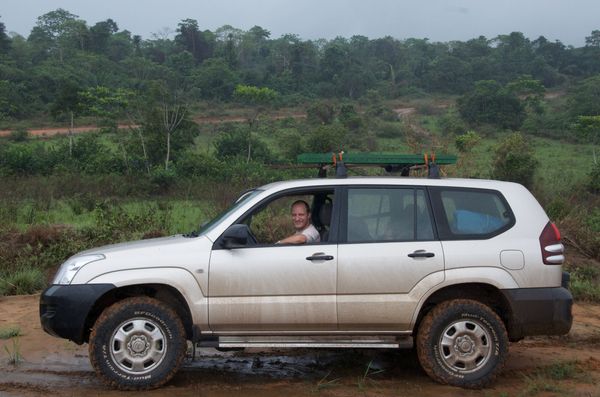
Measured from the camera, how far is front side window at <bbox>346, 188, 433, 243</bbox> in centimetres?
590

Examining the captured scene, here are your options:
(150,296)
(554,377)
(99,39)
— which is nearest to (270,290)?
(150,296)

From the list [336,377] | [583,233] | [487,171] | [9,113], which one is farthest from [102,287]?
[9,113]

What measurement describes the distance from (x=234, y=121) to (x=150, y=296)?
40483mm

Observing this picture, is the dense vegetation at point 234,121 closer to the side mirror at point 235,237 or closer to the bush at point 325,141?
the bush at point 325,141

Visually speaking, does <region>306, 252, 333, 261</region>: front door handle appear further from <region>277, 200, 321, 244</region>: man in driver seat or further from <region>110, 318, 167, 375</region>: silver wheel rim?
<region>110, 318, 167, 375</region>: silver wheel rim

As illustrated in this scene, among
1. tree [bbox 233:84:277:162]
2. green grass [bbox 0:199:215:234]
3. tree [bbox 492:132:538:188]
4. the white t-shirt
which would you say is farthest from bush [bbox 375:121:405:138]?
the white t-shirt

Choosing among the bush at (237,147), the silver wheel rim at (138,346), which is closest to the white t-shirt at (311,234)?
the silver wheel rim at (138,346)

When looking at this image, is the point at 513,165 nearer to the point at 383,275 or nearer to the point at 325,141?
the point at 325,141

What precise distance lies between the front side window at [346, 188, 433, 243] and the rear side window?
0.43 feet

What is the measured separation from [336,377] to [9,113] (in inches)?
1669

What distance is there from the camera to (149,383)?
561 cm

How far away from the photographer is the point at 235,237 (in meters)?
5.61

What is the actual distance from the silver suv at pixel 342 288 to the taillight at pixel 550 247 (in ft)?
0.04

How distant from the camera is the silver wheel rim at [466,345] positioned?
19.0ft
